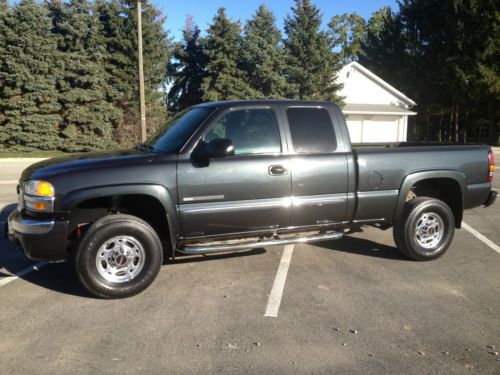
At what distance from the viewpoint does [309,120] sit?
203 inches

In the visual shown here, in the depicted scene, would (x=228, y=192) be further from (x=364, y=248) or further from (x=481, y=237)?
(x=481, y=237)

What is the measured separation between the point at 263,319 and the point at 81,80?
2873 cm

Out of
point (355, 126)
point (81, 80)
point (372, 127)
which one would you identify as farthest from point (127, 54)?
point (372, 127)

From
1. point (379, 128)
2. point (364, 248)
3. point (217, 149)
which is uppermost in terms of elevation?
point (379, 128)

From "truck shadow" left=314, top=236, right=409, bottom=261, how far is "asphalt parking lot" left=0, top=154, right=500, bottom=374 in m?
0.11

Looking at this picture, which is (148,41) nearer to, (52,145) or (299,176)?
(52,145)

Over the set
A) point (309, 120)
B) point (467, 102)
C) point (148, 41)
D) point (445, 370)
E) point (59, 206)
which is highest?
point (148, 41)

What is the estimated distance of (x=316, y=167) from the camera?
4977 mm

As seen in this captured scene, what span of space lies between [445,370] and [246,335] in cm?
149

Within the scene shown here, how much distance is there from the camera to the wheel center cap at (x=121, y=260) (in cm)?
445

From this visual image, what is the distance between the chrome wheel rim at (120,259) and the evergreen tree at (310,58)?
30468 mm

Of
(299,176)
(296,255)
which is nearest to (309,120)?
(299,176)

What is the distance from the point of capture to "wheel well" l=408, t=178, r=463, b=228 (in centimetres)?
571

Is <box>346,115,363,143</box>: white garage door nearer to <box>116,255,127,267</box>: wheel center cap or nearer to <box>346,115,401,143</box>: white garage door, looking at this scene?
<box>346,115,401,143</box>: white garage door
